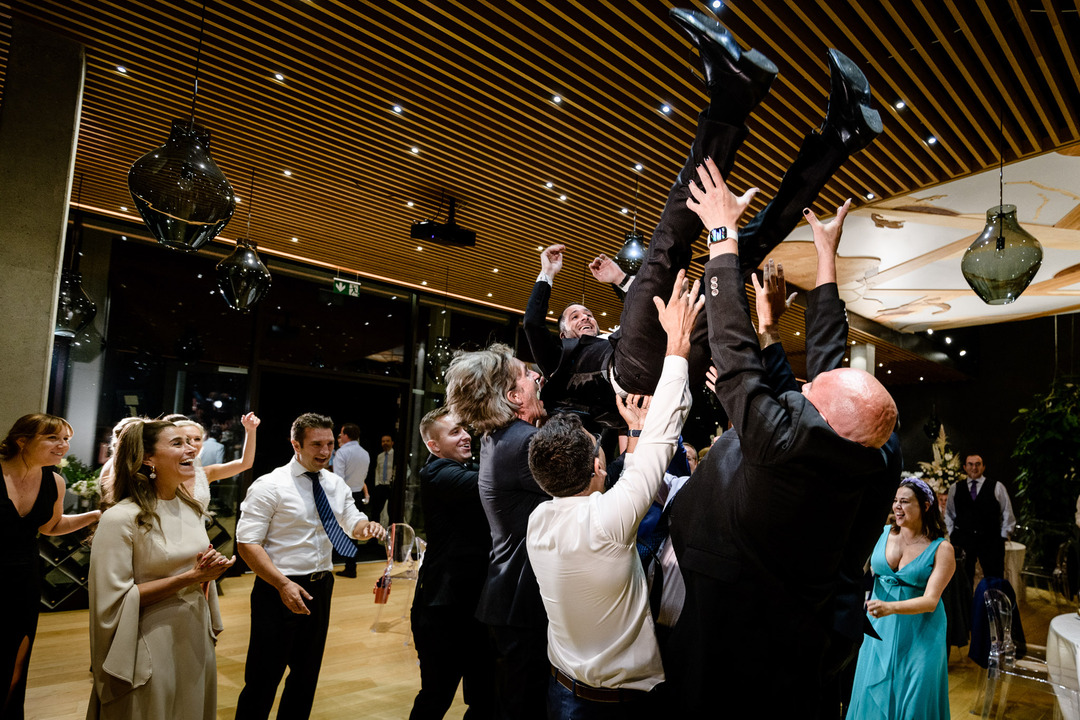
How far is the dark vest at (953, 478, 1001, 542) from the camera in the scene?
6984 mm

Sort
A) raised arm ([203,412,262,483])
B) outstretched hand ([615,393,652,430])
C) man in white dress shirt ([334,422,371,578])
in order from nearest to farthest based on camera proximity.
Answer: outstretched hand ([615,393,652,430]), raised arm ([203,412,262,483]), man in white dress shirt ([334,422,371,578])

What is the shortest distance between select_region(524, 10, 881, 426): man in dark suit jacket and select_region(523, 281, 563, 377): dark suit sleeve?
1.28ft

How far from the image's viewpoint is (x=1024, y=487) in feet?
28.1

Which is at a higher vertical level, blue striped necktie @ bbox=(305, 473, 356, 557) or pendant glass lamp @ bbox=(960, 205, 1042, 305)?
pendant glass lamp @ bbox=(960, 205, 1042, 305)

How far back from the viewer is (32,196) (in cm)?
367

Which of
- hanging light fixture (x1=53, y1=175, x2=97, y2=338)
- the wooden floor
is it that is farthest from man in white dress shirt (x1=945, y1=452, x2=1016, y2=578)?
hanging light fixture (x1=53, y1=175, x2=97, y2=338)

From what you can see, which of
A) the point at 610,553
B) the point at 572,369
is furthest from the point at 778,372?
the point at 572,369

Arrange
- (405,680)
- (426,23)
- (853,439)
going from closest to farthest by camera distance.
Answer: (853,439)
(426,23)
(405,680)

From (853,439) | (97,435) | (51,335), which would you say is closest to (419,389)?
(97,435)

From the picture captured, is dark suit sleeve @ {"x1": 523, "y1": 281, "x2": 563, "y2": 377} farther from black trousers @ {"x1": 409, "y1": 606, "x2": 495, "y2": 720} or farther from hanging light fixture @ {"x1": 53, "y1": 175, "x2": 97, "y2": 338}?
hanging light fixture @ {"x1": 53, "y1": 175, "x2": 97, "y2": 338}

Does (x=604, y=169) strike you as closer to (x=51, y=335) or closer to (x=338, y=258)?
(x=51, y=335)

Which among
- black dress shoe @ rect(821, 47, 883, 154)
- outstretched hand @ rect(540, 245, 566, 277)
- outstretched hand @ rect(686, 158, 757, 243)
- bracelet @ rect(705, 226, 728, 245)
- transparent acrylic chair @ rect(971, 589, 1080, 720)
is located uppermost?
black dress shoe @ rect(821, 47, 883, 154)

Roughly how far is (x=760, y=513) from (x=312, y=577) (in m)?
2.49

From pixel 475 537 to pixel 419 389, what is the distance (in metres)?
7.31
